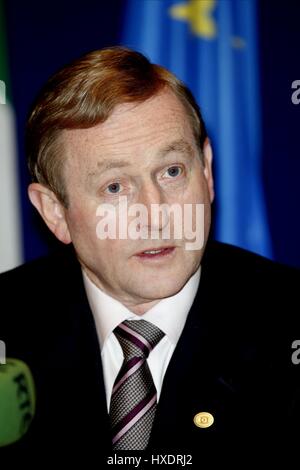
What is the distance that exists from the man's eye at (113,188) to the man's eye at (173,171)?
0.37ft

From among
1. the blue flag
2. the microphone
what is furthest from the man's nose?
the microphone

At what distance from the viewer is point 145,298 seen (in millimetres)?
1623

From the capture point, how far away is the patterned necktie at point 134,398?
159 centimetres

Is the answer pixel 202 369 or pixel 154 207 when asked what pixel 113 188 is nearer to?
pixel 154 207

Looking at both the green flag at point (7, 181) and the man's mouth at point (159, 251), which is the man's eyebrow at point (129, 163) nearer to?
the man's mouth at point (159, 251)

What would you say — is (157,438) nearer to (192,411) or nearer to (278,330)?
(192,411)

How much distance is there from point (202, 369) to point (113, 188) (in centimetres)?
47

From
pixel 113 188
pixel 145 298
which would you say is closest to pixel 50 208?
pixel 113 188

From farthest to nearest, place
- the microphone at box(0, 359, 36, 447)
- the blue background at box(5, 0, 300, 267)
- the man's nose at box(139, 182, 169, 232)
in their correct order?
the blue background at box(5, 0, 300, 267) → the microphone at box(0, 359, 36, 447) → the man's nose at box(139, 182, 169, 232)

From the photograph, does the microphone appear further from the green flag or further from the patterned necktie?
the green flag

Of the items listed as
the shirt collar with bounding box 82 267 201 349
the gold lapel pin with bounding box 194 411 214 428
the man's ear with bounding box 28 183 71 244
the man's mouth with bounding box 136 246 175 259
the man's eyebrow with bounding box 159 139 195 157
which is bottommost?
the gold lapel pin with bounding box 194 411 214 428

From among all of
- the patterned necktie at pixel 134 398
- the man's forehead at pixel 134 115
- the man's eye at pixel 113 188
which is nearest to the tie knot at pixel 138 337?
the patterned necktie at pixel 134 398

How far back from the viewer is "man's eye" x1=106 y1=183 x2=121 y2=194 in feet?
5.12

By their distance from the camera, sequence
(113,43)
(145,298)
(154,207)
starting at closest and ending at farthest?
(154,207)
(145,298)
(113,43)
